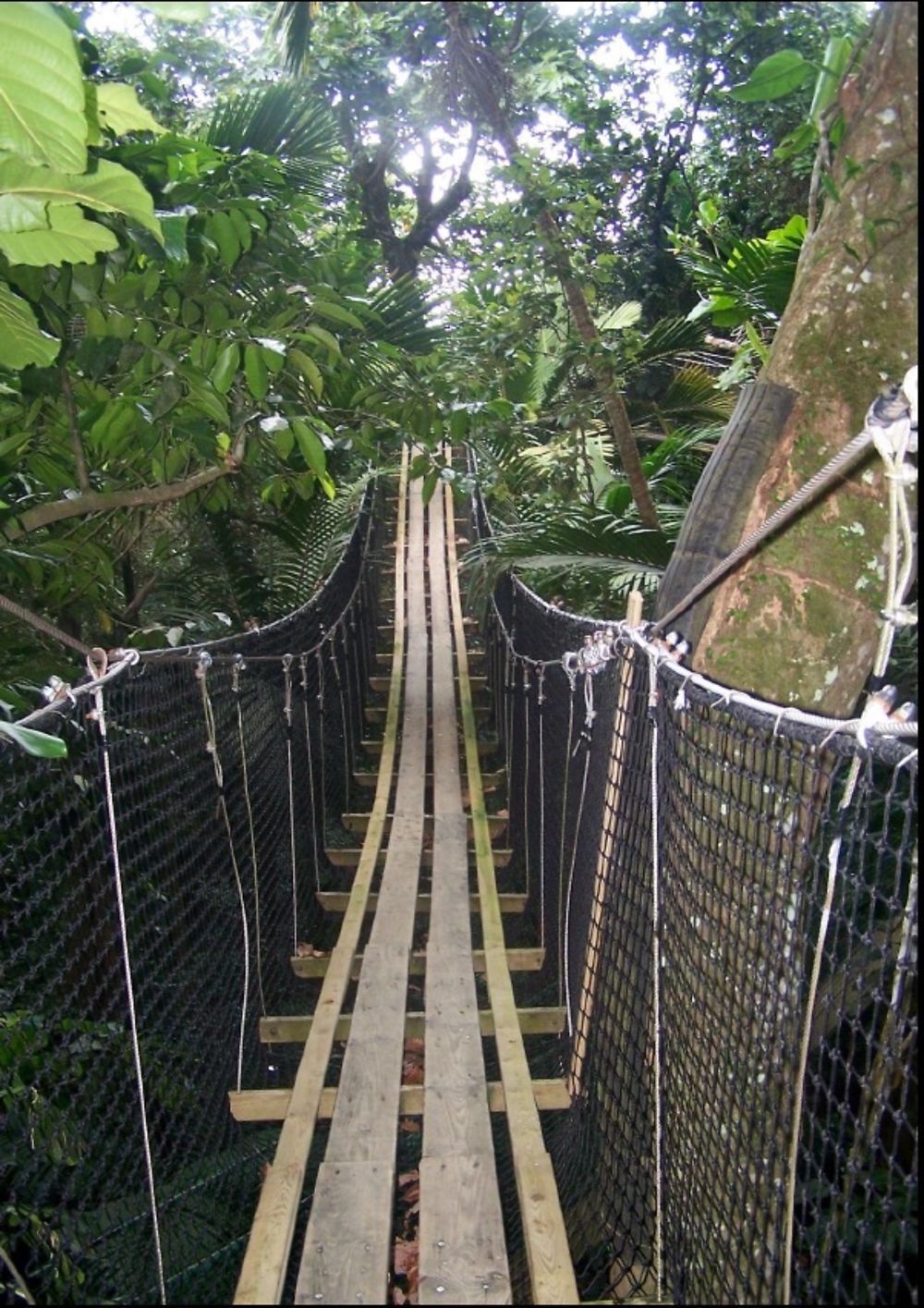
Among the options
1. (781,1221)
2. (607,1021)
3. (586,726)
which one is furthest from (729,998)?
(586,726)

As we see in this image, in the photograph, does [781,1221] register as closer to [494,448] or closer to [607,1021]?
[607,1021]

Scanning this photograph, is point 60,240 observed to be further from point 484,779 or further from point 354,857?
point 484,779

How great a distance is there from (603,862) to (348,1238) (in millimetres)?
759

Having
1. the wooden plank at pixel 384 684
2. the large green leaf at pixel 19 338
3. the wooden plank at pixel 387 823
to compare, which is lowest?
the wooden plank at pixel 387 823

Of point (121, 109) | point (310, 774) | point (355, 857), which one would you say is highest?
point (121, 109)

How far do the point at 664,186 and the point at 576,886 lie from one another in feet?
7.85

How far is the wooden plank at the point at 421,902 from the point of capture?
9.52 feet

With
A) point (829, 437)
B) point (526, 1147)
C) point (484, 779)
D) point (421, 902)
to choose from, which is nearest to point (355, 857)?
point (421, 902)

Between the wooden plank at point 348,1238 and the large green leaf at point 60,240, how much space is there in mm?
1076

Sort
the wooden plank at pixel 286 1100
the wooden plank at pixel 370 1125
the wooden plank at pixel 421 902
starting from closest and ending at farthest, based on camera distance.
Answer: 1. the wooden plank at pixel 370 1125
2. the wooden plank at pixel 286 1100
3. the wooden plank at pixel 421 902

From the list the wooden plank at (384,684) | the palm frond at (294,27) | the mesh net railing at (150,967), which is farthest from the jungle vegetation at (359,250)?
the wooden plank at (384,684)

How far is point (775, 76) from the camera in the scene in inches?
21.5

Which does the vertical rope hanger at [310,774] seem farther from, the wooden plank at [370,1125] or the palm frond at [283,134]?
the palm frond at [283,134]

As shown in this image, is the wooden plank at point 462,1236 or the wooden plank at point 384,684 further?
the wooden plank at point 384,684
